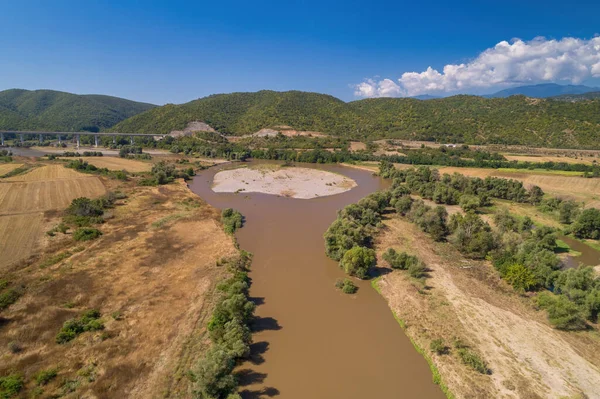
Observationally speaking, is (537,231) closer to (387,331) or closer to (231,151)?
(387,331)

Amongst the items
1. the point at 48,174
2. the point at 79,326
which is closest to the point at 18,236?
the point at 79,326

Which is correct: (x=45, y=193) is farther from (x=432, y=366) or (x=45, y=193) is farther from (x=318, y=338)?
(x=432, y=366)

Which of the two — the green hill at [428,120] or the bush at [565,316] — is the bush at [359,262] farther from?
the green hill at [428,120]

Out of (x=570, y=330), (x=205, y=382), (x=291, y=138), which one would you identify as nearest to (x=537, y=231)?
(x=570, y=330)

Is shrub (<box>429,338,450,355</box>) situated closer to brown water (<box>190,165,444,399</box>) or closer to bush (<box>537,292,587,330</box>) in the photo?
brown water (<box>190,165,444,399</box>)

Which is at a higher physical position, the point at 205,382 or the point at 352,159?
the point at 352,159

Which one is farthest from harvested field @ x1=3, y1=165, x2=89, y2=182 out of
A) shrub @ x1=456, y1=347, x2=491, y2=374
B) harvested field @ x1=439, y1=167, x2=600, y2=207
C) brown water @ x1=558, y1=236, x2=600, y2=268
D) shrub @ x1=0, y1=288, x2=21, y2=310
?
harvested field @ x1=439, y1=167, x2=600, y2=207
